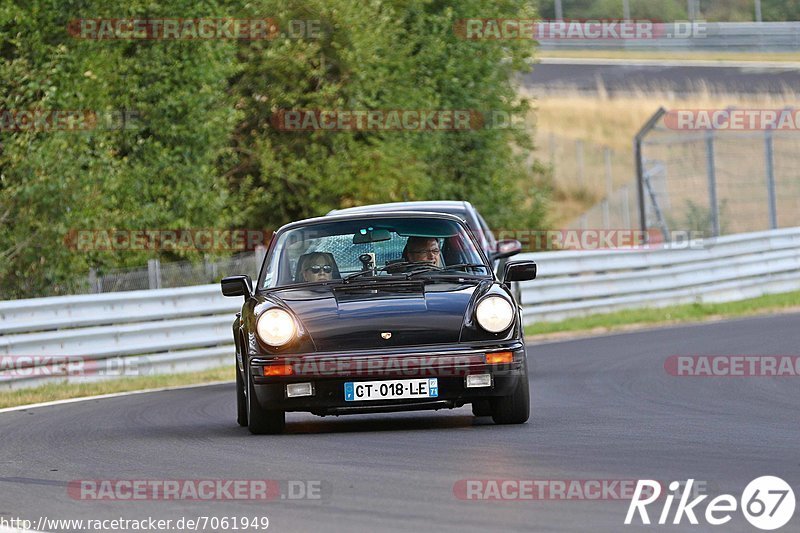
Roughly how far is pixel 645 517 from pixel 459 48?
28.8m

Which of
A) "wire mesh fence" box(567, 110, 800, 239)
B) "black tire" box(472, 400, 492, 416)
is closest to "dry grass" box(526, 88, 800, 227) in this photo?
"wire mesh fence" box(567, 110, 800, 239)


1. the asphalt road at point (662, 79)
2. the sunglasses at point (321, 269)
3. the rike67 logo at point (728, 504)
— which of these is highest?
the asphalt road at point (662, 79)

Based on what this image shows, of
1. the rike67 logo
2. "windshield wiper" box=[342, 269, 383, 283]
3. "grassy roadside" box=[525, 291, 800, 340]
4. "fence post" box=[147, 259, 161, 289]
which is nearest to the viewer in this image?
the rike67 logo

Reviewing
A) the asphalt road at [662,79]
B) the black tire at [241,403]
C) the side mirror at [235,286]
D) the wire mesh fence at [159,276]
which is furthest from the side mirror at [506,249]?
the asphalt road at [662,79]

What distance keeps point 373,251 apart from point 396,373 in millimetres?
1296

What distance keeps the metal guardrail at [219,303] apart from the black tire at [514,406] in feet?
23.0

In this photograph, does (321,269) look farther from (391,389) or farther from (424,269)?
(391,389)

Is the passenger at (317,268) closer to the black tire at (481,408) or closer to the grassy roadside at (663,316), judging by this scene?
the black tire at (481,408)

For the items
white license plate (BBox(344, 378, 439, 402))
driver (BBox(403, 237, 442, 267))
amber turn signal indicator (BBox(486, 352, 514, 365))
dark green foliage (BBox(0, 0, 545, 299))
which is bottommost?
white license plate (BBox(344, 378, 439, 402))

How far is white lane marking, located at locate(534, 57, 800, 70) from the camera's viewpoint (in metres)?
50.7

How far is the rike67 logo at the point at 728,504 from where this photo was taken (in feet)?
19.1

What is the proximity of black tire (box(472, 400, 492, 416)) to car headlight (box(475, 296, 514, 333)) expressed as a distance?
0.92 metres

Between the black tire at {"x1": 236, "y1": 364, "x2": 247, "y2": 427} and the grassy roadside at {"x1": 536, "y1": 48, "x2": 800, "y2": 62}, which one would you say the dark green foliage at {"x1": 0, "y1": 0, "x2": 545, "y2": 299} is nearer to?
the black tire at {"x1": 236, "y1": 364, "x2": 247, "y2": 427}

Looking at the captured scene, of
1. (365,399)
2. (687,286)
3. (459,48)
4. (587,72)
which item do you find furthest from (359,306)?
(587,72)
